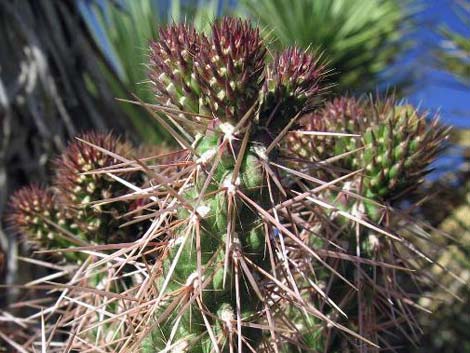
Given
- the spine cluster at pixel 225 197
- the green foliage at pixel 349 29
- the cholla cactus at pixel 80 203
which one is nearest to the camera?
the spine cluster at pixel 225 197

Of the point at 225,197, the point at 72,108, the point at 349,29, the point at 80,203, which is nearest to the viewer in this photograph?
the point at 225,197

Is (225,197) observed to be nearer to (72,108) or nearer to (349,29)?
(72,108)

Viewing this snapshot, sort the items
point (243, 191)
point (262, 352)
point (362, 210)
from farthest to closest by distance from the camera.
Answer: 1. point (362, 210)
2. point (262, 352)
3. point (243, 191)

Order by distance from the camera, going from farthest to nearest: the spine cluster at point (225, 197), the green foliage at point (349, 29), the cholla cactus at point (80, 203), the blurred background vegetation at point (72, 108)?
the green foliage at point (349, 29)
the blurred background vegetation at point (72, 108)
the cholla cactus at point (80, 203)
the spine cluster at point (225, 197)

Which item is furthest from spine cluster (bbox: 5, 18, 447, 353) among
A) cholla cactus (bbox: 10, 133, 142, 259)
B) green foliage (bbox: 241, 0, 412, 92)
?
green foliage (bbox: 241, 0, 412, 92)

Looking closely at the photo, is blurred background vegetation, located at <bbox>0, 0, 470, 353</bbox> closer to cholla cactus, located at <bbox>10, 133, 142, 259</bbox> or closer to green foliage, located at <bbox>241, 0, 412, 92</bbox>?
cholla cactus, located at <bbox>10, 133, 142, 259</bbox>

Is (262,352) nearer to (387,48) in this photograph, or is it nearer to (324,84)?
(324,84)

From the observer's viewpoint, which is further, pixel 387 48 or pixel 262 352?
pixel 387 48

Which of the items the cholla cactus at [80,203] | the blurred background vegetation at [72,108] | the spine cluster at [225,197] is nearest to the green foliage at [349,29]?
the blurred background vegetation at [72,108]

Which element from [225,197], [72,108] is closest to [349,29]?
[72,108]

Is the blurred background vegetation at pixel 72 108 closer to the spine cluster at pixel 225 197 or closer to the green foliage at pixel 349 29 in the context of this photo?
the spine cluster at pixel 225 197

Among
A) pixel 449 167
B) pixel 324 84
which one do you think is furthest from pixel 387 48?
pixel 324 84
